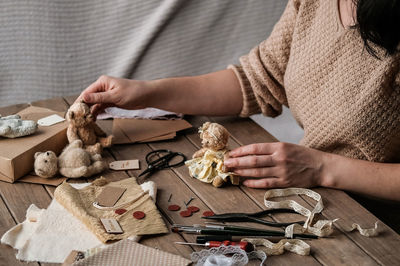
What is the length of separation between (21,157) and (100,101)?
286 mm

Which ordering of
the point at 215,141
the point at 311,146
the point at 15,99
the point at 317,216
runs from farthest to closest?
the point at 15,99 → the point at 311,146 → the point at 215,141 → the point at 317,216

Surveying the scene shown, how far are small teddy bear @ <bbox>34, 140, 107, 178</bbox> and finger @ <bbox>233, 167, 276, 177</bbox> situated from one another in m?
0.32

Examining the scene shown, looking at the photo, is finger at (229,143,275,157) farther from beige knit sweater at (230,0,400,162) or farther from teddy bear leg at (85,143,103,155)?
teddy bear leg at (85,143,103,155)

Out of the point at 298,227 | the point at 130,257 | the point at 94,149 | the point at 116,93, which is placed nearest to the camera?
the point at 130,257

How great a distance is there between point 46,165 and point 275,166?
0.51m

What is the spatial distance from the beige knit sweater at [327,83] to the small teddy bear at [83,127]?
44cm

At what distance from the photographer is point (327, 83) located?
144 cm

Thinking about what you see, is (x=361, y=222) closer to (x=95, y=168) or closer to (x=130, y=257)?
(x=130, y=257)

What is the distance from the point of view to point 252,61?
162 cm

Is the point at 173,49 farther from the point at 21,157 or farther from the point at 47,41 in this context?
the point at 21,157

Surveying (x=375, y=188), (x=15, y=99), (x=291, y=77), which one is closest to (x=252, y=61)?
(x=291, y=77)

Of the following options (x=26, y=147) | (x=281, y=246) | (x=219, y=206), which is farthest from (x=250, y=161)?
(x=26, y=147)

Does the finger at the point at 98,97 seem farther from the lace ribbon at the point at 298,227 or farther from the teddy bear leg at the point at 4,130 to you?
the lace ribbon at the point at 298,227

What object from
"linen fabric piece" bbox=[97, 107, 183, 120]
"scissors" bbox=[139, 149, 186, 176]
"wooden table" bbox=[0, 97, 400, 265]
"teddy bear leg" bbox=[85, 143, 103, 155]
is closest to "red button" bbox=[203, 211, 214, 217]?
"wooden table" bbox=[0, 97, 400, 265]
